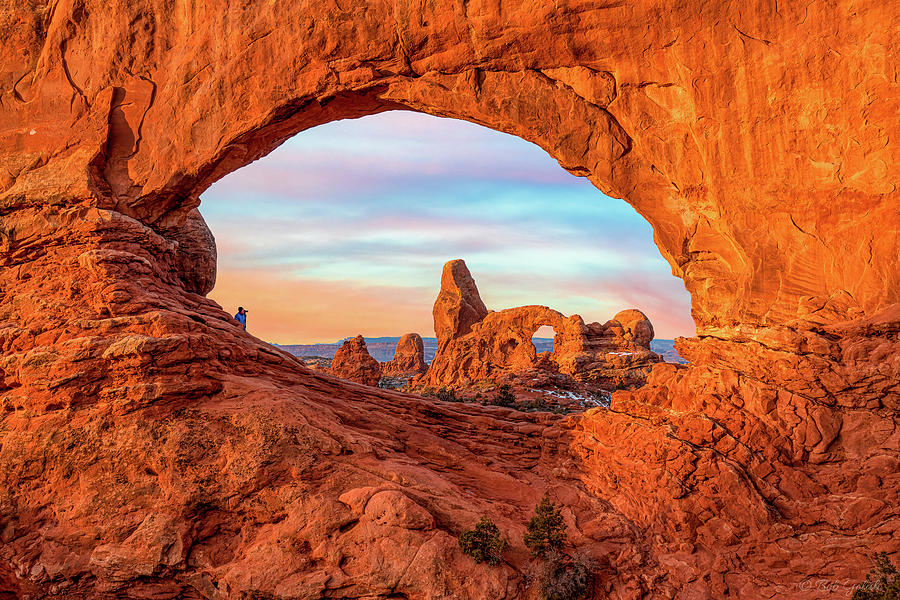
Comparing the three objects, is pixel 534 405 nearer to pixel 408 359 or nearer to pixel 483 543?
pixel 483 543

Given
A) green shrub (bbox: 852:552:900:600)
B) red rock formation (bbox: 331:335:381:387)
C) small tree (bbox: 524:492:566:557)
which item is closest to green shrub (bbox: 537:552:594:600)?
small tree (bbox: 524:492:566:557)

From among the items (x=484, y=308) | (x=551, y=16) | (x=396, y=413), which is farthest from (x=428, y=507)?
(x=484, y=308)

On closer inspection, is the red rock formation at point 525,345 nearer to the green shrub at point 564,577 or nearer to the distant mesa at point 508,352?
the distant mesa at point 508,352

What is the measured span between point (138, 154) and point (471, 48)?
25.1 ft

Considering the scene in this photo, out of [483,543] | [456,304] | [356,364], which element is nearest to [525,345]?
[456,304]

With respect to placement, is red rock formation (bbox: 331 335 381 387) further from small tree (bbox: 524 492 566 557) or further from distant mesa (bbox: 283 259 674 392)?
small tree (bbox: 524 492 566 557)

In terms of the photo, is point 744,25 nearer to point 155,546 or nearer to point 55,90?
point 155,546

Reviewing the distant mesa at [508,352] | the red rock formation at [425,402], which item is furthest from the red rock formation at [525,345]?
the red rock formation at [425,402]

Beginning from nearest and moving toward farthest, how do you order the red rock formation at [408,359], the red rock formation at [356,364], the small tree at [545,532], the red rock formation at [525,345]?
the small tree at [545,532] → the red rock formation at [356,364] → the red rock formation at [525,345] → the red rock formation at [408,359]

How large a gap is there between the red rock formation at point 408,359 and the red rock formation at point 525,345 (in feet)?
33.1

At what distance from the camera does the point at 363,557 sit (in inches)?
301

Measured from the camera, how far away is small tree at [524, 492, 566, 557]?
826 cm

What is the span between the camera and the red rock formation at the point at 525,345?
35.0 meters

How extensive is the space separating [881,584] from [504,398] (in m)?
17.5
